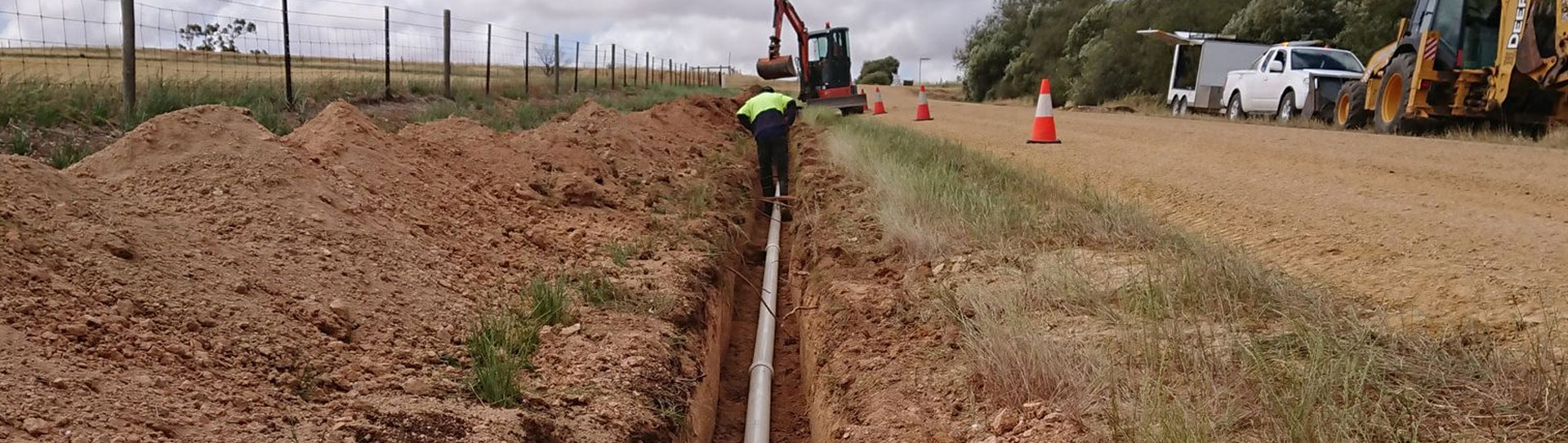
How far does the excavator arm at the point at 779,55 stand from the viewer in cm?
1866

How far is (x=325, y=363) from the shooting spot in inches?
132

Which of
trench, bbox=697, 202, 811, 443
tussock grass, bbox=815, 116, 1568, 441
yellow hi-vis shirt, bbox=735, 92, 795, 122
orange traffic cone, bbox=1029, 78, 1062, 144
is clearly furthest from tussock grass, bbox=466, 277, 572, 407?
orange traffic cone, bbox=1029, 78, 1062, 144

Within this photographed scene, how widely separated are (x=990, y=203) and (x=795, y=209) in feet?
9.94

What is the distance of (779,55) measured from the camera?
19312 millimetres

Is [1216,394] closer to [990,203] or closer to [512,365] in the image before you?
[512,365]

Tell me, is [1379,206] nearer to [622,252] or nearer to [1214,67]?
[622,252]

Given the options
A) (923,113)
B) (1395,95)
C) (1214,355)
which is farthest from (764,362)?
(923,113)

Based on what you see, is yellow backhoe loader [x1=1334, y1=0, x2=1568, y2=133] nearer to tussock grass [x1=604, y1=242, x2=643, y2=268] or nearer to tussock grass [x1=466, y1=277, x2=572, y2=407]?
tussock grass [x1=604, y1=242, x2=643, y2=268]

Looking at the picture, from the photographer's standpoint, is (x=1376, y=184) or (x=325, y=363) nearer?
(x=325, y=363)

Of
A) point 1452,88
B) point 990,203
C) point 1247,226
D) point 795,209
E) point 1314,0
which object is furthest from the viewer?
point 1314,0

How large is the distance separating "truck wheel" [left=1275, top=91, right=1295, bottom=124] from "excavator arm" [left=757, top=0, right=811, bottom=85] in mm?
8304

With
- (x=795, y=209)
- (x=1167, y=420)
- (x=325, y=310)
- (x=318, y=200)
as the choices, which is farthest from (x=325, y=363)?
(x=795, y=209)

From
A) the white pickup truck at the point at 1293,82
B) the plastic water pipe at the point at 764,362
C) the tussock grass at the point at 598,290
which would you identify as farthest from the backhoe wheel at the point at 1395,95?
the tussock grass at the point at 598,290

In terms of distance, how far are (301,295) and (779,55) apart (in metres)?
16.0
